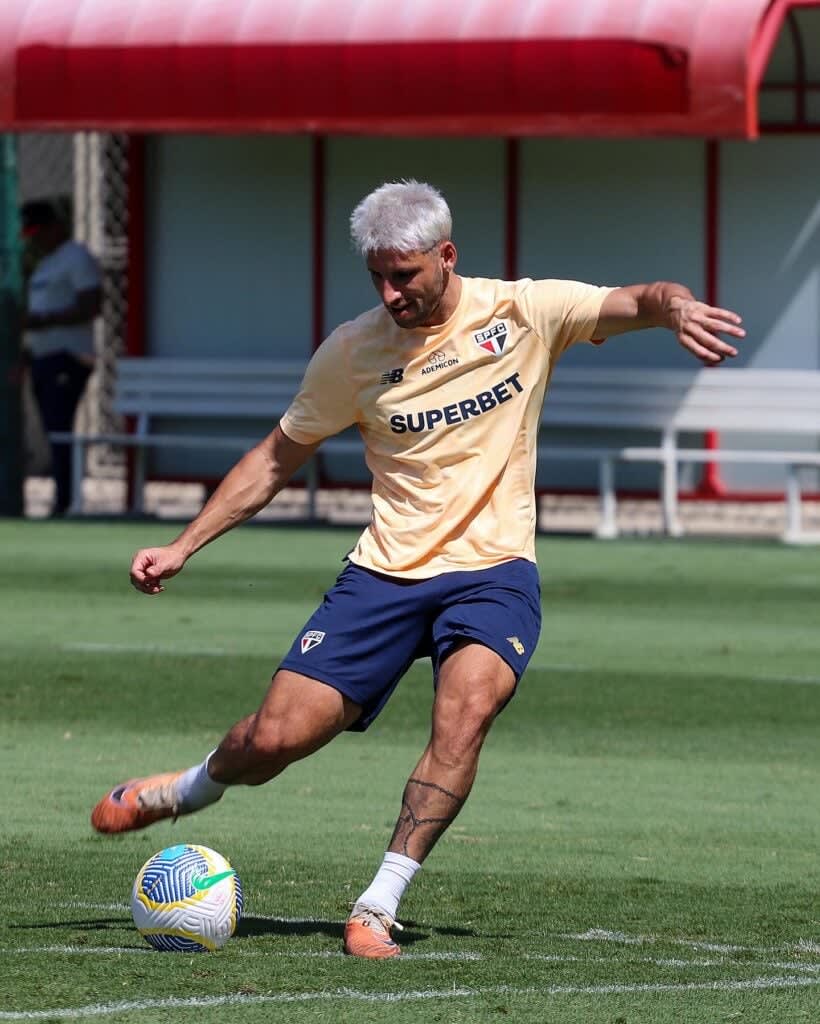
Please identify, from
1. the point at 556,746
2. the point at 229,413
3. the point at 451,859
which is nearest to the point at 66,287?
the point at 229,413

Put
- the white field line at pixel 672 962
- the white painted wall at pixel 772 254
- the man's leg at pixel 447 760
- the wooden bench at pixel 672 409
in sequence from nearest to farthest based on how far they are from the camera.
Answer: the white field line at pixel 672 962 < the man's leg at pixel 447 760 < the wooden bench at pixel 672 409 < the white painted wall at pixel 772 254

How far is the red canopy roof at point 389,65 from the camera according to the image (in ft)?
60.5

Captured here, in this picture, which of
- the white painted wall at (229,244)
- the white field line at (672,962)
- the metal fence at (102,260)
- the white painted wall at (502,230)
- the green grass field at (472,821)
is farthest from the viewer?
the metal fence at (102,260)

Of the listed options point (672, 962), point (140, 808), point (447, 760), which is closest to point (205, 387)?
point (140, 808)

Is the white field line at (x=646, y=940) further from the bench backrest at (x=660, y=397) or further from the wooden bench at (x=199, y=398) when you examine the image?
the wooden bench at (x=199, y=398)

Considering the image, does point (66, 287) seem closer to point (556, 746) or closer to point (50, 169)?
point (50, 169)

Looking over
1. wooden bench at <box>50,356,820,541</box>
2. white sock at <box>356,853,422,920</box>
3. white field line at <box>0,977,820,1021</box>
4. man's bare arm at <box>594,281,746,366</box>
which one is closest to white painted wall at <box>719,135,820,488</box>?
wooden bench at <box>50,356,820,541</box>

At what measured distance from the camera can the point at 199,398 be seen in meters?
21.6

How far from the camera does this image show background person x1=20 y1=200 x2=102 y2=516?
20234 mm

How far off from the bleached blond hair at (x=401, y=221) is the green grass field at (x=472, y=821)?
173 centimetres

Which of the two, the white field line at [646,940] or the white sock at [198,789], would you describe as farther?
the white sock at [198,789]

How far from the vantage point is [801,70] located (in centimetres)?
2042

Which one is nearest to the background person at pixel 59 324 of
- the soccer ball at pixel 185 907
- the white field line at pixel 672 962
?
the soccer ball at pixel 185 907

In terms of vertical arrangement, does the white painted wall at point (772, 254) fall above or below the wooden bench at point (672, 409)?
above
